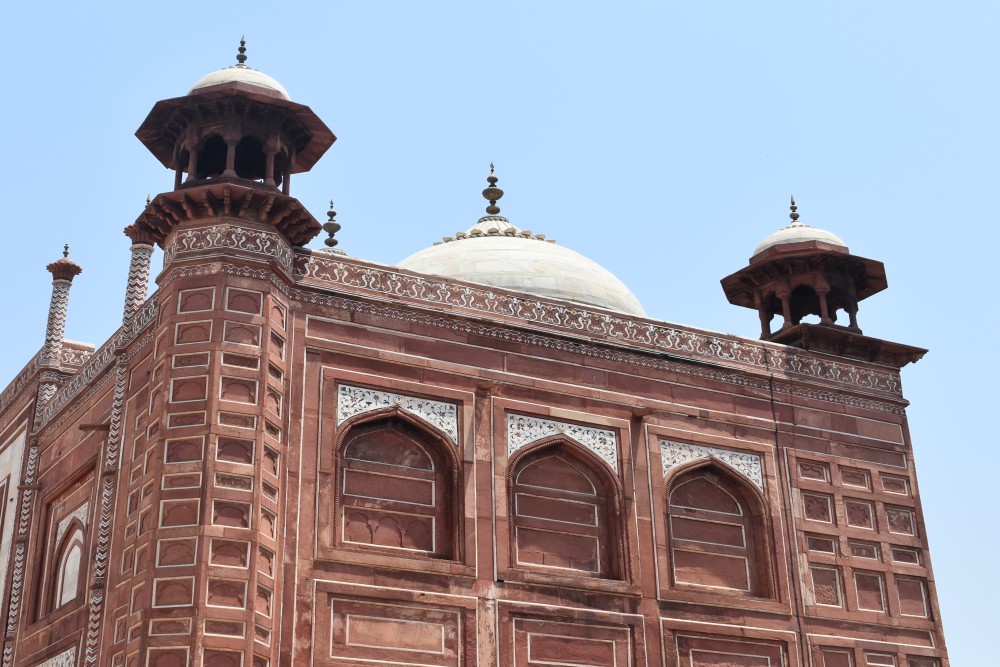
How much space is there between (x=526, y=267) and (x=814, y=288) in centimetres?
316

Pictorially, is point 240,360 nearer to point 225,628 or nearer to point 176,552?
point 176,552

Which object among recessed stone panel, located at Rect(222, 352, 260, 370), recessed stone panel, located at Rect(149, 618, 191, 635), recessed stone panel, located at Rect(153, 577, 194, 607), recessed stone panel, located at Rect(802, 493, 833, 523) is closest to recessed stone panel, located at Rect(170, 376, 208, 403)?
recessed stone panel, located at Rect(222, 352, 260, 370)

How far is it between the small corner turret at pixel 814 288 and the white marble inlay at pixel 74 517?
731cm

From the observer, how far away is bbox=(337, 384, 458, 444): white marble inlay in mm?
12086

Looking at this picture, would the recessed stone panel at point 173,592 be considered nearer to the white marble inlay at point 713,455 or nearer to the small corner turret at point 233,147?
the small corner turret at point 233,147

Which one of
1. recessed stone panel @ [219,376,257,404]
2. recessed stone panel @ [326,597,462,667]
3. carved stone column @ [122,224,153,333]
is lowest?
recessed stone panel @ [326,597,462,667]

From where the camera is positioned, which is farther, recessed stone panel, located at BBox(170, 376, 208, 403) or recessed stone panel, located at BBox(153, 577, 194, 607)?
recessed stone panel, located at BBox(170, 376, 208, 403)

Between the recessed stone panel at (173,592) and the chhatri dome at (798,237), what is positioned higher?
the chhatri dome at (798,237)

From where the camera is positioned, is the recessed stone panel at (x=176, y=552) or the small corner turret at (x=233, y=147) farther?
the small corner turret at (x=233, y=147)

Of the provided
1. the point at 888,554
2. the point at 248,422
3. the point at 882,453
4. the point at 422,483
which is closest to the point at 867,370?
the point at 882,453

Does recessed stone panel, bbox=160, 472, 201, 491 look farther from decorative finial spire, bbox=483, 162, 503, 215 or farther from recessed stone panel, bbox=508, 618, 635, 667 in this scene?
decorative finial spire, bbox=483, 162, 503, 215

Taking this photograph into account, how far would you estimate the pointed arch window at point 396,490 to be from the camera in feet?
38.9

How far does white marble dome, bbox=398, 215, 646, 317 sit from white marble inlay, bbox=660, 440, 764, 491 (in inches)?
93.8

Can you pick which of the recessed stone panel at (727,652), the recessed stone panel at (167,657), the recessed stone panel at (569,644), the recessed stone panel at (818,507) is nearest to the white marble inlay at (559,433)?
the recessed stone panel at (569,644)
